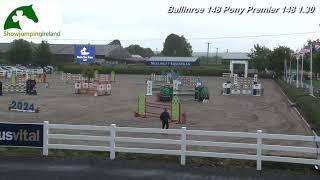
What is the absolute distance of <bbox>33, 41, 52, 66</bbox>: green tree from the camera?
101 metres

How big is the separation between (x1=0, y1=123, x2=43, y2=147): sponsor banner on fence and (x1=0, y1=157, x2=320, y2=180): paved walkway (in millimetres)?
635

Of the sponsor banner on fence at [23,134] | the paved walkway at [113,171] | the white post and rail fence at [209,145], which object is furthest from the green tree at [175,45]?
the paved walkway at [113,171]

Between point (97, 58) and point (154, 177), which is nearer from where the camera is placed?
point (154, 177)

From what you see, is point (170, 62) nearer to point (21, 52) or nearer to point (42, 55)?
point (42, 55)

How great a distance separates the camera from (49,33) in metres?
56.7

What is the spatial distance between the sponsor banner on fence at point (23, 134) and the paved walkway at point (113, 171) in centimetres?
63

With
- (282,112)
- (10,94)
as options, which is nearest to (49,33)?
(10,94)

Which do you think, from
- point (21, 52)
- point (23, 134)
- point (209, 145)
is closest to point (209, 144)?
point (209, 145)

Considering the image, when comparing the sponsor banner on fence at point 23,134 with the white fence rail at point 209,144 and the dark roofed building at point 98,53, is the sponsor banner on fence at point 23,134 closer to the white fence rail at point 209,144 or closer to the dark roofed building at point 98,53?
the white fence rail at point 209,144

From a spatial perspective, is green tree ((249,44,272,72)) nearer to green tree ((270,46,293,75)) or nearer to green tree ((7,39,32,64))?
green tree ((270,46,293,75))

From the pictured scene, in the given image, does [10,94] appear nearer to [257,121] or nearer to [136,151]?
[257,121]

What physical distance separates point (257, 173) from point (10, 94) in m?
32.8

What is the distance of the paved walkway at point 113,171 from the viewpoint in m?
11.6

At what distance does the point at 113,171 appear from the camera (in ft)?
39.9
